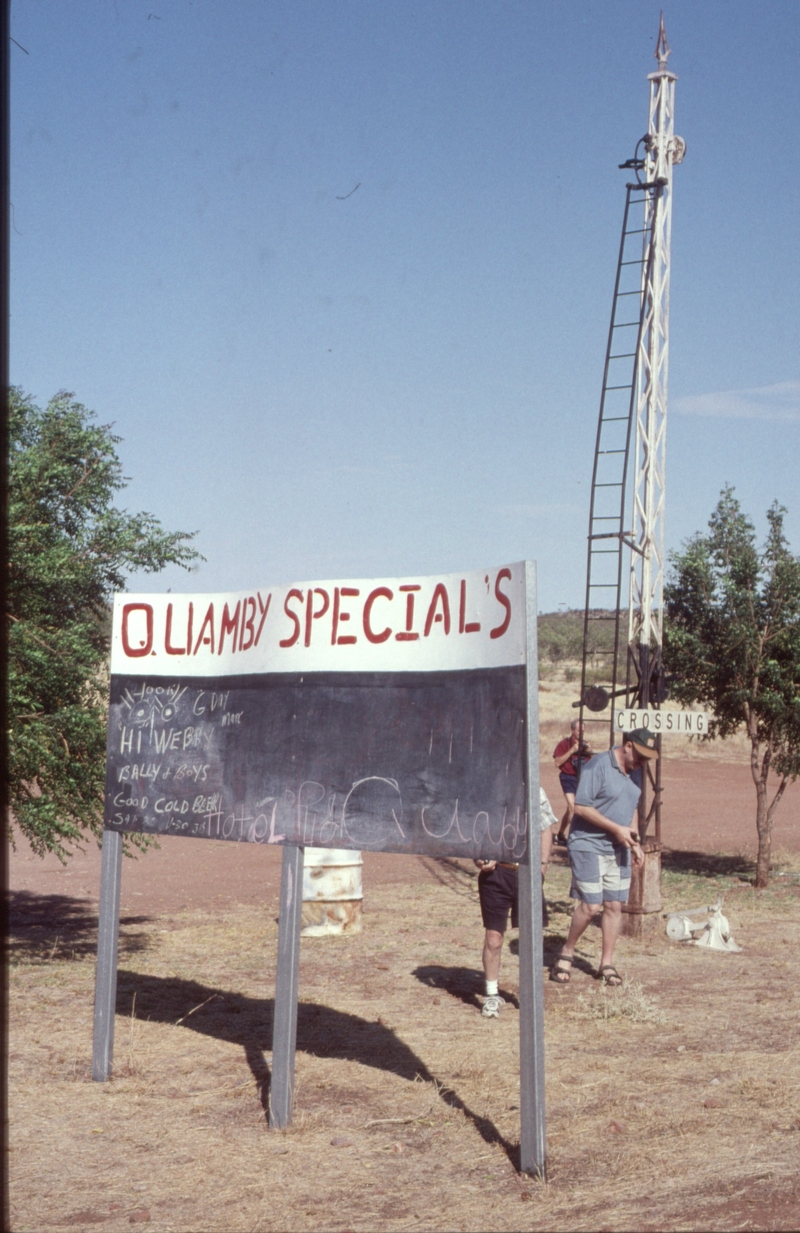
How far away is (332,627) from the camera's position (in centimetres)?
646

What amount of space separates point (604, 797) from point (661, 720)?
219 cm

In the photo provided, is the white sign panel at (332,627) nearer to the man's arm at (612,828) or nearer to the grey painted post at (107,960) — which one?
the grey painted post at (107,960)

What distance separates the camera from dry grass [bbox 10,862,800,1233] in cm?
516

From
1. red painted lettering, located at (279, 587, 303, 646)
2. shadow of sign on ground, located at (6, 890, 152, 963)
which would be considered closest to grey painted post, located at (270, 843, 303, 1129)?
red painted lettering, located at (279, 587, 303, 646)

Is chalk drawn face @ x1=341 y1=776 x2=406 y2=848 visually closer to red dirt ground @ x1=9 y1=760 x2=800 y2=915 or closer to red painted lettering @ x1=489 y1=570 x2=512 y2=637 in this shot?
red painted lettering @ x1=489 y1=570 x2=512 y2=637

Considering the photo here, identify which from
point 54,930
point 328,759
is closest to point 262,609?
point 328,759

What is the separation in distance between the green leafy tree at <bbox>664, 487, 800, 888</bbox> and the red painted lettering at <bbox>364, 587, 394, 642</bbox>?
29.3 ft

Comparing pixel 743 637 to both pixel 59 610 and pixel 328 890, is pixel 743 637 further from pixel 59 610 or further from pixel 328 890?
pixel 59 610

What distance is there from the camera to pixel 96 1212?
5.08m

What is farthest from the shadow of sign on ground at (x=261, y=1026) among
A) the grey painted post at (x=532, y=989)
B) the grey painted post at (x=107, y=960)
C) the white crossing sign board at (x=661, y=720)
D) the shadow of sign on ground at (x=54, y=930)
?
the white crossing sign board at (x=661, y=720)

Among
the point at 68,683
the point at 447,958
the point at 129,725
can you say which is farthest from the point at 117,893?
the point at 447,958

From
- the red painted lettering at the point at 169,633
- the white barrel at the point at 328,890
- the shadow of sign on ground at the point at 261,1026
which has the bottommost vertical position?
the shadow of sign on ground at the point at 261,1026

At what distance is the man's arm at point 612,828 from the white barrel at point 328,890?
2.66m

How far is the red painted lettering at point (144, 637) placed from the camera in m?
7.45
